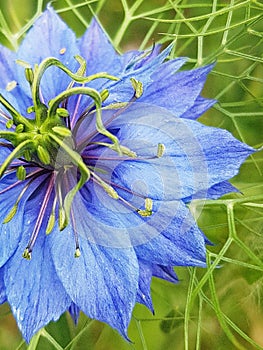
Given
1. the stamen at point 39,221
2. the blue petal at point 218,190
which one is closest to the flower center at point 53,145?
the stamen at point 39,221

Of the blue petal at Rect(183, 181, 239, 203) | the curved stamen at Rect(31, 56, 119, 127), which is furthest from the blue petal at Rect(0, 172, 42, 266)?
the blue petal at Rect(183, 181, 239, 203)

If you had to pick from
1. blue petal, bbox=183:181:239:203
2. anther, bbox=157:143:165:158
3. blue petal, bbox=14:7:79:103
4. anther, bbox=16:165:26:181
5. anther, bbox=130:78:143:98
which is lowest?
blue petal, bbox=183:181:239:203

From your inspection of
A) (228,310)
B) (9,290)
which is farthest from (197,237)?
(228,310)

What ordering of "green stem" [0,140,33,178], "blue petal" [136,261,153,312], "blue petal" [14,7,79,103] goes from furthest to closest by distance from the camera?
"blue petal" [14,7,79,103], "blue petal" [136,261,153,312], "green stem" [0,140,33,178]

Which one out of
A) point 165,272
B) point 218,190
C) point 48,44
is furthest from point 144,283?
point 48,44

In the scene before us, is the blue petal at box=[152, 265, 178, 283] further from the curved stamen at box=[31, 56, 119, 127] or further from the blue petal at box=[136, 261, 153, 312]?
the curved stamen at box=[31, 56, 119, 127]

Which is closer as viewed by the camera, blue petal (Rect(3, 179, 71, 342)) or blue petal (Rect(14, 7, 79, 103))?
blue petal (Rect(3, 179, 71, 342))

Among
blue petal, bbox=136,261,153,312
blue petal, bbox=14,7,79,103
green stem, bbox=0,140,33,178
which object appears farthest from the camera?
blue petal, bbox=14,7,79,103

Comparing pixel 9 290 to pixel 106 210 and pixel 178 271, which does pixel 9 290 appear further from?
pixel 178 271

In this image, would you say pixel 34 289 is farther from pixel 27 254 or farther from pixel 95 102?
pixel 95 102
